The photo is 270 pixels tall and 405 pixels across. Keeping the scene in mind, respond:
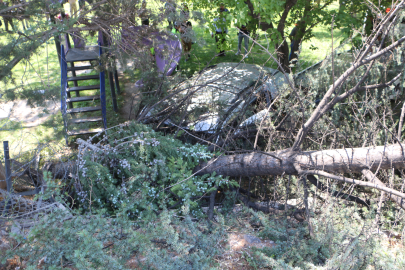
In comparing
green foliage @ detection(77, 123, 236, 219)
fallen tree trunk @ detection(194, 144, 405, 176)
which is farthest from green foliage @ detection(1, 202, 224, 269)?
fallen tree trunk @ detection(194, 144, 405, 176)

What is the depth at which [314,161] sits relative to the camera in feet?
12.0

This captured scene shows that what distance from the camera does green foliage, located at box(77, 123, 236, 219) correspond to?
12.2 ft

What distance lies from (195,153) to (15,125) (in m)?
4.84

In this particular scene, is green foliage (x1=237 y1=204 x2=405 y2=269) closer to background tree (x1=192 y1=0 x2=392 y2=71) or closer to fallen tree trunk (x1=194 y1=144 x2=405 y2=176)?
fallen tree trunk (x1=194 y1=144 x2=405 y2=176)

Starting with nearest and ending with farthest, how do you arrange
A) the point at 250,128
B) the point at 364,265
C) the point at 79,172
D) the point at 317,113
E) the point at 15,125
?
the point at 364,265 → the point at 317,113 → the point at 79,172 → the point at 250,128 → the point at 15,125

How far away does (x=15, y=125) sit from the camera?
6.71m

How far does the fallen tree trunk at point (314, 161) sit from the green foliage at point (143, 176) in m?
0.29

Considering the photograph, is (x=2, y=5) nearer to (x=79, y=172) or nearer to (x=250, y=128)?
(x=79, y=172)

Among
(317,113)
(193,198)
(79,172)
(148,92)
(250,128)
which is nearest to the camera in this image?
(317,113)

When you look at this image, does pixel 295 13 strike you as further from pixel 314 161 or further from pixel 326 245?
pixel 326 245

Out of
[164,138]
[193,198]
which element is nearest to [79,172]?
[164,138]

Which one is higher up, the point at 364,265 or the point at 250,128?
the point at 250,128

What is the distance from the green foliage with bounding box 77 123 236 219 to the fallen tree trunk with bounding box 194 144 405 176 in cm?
29

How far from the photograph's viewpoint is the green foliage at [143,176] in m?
3.72
